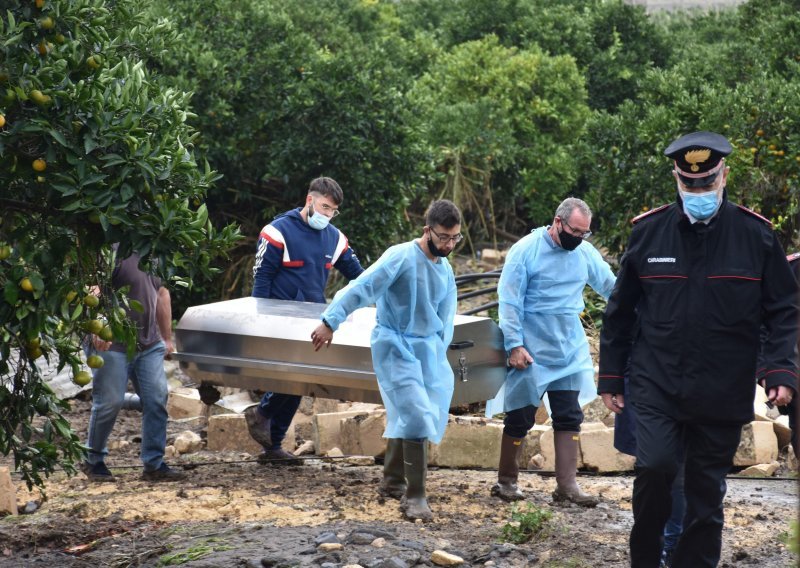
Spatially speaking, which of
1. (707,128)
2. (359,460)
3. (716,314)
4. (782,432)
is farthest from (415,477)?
(707,128)

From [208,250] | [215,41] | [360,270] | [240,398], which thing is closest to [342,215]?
[215,41]

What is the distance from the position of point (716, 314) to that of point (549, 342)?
2374mm

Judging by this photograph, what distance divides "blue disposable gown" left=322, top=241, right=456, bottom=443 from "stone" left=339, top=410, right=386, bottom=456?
1.54 meters

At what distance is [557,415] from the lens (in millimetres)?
7117

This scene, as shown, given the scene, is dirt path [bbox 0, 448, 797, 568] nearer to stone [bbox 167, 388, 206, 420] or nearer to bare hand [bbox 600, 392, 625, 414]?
bare hand [bbox 600, 392, 625, 414]

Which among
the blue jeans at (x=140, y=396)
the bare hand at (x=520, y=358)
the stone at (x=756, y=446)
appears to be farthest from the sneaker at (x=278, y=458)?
the stone at (x=756, y=446)

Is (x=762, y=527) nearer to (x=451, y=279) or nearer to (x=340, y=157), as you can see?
(x=451, y=279)

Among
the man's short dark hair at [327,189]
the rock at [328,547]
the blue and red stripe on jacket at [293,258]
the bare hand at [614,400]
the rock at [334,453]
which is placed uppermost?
the man's short dark hair at [327,189]

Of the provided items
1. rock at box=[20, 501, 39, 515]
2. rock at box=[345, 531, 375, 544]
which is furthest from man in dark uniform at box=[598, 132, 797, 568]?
rock at box=[20, 501, 39, 515]

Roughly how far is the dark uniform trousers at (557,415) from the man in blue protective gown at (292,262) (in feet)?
5.10

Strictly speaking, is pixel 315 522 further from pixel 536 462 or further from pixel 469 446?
pixel 536 462

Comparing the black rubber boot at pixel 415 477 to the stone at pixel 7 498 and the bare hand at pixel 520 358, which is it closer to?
the bare hand at pixel 520 358

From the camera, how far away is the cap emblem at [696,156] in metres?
4.89

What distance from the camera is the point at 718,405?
479 cm
